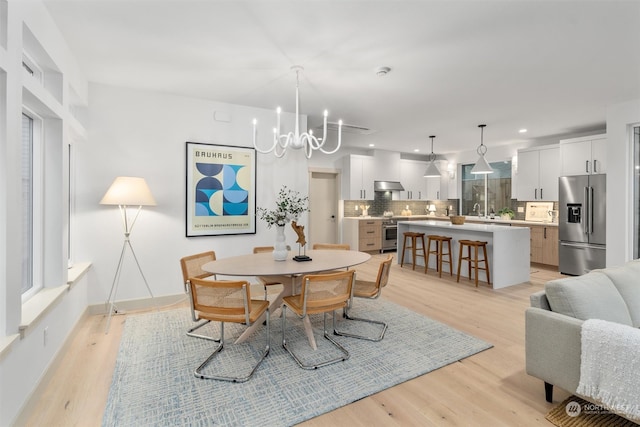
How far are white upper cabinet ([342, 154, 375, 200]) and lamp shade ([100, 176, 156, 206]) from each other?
16.7ft

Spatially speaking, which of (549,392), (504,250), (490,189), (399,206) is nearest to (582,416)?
(549,392)

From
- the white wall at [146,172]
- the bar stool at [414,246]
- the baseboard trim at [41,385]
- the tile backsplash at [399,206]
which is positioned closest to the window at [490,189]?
the tile backsplash at [399,206]

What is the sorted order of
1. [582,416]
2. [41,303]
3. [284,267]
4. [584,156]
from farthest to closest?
[584,156] < [284,267] < [41,303] < [582,416]

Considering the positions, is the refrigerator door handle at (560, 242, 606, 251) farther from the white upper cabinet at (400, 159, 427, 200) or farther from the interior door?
the interior door

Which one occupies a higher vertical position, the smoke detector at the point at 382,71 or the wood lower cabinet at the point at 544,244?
the smoke detector at the point at 382,71

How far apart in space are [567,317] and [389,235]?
20.5 ft

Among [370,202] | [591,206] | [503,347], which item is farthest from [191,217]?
[591,206]

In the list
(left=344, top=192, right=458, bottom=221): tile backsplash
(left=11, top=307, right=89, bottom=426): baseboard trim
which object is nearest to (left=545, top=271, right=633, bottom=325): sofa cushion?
(left=11, top=307, right=89, bottom=426): baseboard trim

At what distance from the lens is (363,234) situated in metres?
7.78

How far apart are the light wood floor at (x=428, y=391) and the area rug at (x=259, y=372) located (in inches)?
3.5

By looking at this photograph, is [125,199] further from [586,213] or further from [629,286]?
[586,213]

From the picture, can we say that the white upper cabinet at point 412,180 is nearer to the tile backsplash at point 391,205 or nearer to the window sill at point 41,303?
the tile backsplash at point 391,205

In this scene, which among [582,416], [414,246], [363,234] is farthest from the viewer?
[363,234]

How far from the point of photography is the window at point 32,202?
253 centimetres
